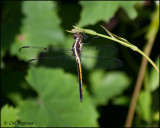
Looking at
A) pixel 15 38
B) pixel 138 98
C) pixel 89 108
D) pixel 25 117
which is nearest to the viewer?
pixel 25 117

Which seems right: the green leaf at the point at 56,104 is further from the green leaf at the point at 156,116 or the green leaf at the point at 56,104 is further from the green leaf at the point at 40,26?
the green leaf at the point at 156,116

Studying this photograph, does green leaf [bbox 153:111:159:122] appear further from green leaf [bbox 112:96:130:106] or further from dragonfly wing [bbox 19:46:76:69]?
dragonfly wing [bbox 19:46:76:69]

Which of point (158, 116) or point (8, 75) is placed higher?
point (8, 75)

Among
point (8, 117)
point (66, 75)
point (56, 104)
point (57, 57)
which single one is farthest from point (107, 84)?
point (8, 117)

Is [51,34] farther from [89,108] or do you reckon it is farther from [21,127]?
[21,127]

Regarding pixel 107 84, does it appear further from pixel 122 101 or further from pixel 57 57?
pixel 57 57

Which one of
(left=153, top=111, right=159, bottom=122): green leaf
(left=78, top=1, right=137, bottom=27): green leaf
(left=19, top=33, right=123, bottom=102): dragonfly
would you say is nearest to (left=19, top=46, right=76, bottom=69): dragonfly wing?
(left=19, top=33, right=123, bottom=102): dragonfly

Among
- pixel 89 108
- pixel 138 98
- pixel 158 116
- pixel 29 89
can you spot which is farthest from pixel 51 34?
pixel 158 116

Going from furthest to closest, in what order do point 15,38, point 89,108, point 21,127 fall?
point 15,38 → point 89,108 → point 21,127

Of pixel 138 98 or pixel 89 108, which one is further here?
pixel 138 98
